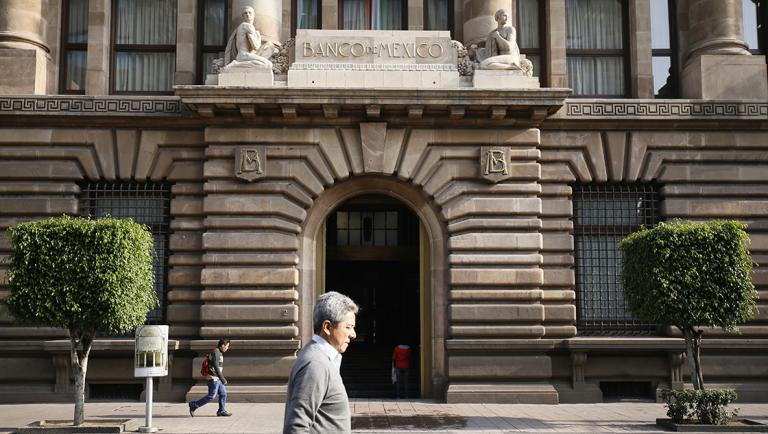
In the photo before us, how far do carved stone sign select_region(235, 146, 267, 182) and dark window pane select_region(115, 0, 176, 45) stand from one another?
4934mm

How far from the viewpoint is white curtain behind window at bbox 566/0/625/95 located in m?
24.4

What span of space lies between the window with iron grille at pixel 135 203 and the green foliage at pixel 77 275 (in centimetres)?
506

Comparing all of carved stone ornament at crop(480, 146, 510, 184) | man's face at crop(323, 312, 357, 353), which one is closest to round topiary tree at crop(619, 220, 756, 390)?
carved stone ornament at crop(480, 146, 510, 184)

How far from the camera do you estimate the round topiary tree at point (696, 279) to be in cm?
1748

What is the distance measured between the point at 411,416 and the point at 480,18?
421 inches

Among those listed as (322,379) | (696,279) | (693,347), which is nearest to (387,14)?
(696,279)

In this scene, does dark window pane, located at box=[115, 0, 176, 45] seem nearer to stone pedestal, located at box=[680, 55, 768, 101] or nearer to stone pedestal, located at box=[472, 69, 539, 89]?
stone pedestal, located at box=[472, 69, 539, 89]

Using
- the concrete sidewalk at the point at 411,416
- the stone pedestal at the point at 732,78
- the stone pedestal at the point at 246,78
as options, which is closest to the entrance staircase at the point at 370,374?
the concrete sidewalk at the point at 411,416

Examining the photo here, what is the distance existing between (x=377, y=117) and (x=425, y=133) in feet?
4.26

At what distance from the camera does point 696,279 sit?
17516 millimetres

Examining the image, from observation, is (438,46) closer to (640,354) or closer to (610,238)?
(610,238)

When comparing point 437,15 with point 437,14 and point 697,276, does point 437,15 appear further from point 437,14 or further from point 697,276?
point 697,276

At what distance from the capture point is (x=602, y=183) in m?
22.7

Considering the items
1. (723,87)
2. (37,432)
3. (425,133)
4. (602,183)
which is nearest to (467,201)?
(425,133)
